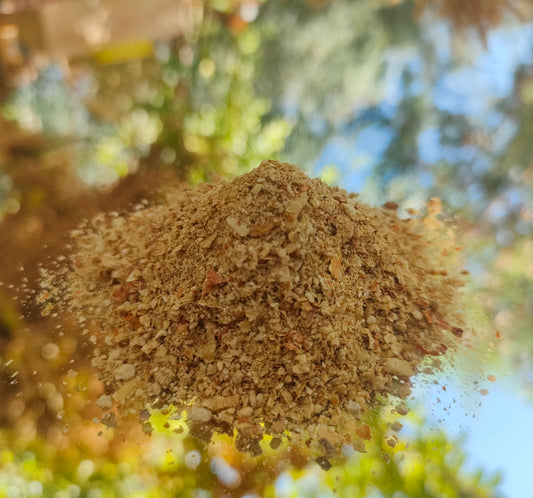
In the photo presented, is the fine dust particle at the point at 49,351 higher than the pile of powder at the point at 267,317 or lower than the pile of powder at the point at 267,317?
lower

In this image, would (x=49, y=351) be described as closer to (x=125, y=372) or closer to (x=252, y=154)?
(x=125, y=372)

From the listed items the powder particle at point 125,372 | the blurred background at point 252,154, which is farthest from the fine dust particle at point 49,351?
the powder particle at point 125,372

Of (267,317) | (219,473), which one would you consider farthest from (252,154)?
(219,473)

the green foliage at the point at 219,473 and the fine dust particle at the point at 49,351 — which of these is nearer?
the green foliage at the point at 219,473

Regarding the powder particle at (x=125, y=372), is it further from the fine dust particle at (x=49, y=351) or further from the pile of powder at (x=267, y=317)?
the fine dust particle at (x=49, y=351)

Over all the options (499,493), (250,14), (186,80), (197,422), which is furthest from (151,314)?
(250,14)

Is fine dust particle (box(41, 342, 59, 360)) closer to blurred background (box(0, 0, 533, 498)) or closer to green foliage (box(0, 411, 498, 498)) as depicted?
blurred background (box(0, 0, 533, 498))

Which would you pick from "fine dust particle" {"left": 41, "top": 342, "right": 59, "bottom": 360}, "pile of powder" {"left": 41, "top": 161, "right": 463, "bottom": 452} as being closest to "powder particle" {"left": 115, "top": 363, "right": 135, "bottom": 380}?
"pile of powder" {"left": 41, "top": 161, "right": 463, "bottom": 452}
